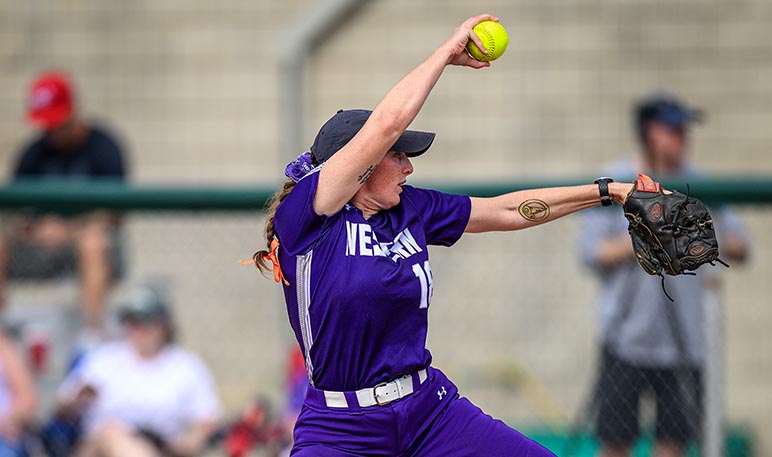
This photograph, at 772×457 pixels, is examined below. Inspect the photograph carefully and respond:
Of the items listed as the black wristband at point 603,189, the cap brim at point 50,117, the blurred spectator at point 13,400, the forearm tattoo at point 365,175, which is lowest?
the blurred spectator at point 13,400

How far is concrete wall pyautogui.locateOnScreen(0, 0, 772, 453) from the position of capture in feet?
28.6

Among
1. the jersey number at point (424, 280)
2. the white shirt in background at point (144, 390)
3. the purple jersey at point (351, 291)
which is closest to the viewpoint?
the purple jersey at point (351, 291)

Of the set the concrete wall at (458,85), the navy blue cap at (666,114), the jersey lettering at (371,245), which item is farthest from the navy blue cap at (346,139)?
the concrete wall at (458,85)

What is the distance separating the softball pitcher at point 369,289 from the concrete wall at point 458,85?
3.73 m

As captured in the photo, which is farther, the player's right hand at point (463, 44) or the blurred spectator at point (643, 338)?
the blurred spectator at point (643, 338)

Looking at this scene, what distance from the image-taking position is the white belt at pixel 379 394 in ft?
12.1

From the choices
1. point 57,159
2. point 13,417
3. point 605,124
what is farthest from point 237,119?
point 13,417

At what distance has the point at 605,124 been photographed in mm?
8859

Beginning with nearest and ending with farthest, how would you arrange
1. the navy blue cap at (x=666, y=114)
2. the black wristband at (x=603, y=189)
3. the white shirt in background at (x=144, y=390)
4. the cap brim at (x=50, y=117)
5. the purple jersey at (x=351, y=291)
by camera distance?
the purple jersey at (x=351, y=291) < the black wristband at (x=603, y=189) < the navy blue cap at (x=666, y=114) < the white shirt in background at (x=144, y=390) < the cap brim at (x=50, y=117)

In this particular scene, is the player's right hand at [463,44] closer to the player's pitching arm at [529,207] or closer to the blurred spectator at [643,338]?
the player's pitching arm at [529,207]

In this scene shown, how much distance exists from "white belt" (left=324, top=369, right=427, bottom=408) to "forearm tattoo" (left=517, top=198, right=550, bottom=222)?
29.6 inches

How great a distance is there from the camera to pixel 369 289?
3631 millimetres

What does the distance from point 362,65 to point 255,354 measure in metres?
3.16

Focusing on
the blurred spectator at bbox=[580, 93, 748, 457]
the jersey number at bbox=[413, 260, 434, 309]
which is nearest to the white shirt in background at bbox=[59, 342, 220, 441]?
the blurred spectator at bbox=[580, 93, 748, 457]
